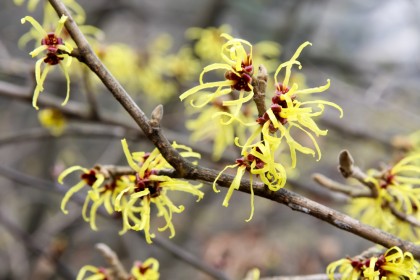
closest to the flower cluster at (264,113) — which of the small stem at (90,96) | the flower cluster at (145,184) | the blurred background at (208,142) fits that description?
the flower cluster at (145,184)

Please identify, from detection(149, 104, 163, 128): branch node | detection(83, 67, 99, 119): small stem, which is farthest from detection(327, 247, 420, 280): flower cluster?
detection(83, 67, 99, 119): small stem

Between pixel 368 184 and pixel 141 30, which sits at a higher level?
pixel 368 184

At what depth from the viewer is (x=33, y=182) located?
2.20m

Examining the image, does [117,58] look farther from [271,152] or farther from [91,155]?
[91,155]

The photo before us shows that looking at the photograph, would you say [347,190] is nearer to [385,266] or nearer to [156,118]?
[385,266]

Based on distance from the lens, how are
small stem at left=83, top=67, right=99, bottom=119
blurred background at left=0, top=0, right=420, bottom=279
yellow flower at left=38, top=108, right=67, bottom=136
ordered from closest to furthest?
small stem at left=83, top=67, right=99, bottom=119 → yellow flower at left=38, top=108, right=67, bottom=136 → blurred background at left=0, top=0, right=420, bottom=279

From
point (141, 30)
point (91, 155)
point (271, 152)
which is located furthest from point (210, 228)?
point (271, 152)

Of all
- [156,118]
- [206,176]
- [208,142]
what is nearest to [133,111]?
[156,118]

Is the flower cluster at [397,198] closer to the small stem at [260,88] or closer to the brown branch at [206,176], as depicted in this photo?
the brown branch at [206,176]

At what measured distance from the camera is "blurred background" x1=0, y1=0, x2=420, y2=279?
2.90 meters

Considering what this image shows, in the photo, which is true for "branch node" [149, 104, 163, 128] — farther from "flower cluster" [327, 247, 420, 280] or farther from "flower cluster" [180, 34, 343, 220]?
"flower cluster" [327, 247, 420, 280]

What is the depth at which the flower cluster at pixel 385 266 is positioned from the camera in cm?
96

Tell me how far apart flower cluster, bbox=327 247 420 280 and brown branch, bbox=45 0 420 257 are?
0.07 ft

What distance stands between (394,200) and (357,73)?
2458 mm
